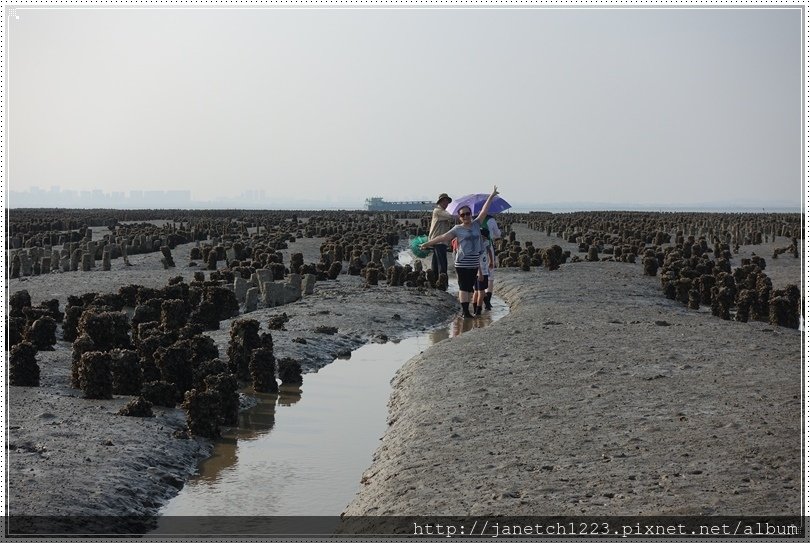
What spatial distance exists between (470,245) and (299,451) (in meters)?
7.67

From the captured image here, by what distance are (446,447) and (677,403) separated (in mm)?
2695

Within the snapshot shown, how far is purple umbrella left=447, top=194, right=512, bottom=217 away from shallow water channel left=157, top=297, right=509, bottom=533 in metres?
7.99

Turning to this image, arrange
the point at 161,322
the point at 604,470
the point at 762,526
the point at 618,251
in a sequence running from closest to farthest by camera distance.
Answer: the point at 762,526 < the point at 604,470 < the point at 161,322 < the point at 618,251

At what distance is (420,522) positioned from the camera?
7664 millimetres

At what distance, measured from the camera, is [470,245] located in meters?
18.0

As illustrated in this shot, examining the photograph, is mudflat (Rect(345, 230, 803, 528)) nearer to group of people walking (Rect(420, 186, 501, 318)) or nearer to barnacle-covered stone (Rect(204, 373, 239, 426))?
group of people walking (Rect(420, 186, 501, 318))

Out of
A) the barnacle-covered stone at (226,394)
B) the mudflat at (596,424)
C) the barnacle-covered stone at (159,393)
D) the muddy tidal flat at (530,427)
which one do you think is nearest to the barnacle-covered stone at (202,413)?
the muddy tidal flat at (530,427)

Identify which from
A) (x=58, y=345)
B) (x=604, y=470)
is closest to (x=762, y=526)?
(x=604, y=470)

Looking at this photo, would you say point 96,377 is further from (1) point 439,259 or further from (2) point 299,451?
(1) point 439,259

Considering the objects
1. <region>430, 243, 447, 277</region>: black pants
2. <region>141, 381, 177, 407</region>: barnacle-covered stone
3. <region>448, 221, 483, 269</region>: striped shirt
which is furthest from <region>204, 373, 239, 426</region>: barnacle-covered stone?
<region>430, 243, 447, 277</region>: black pants

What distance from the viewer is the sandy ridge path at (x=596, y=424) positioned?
789 centimetres

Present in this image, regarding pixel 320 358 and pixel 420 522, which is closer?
pixel 420 522

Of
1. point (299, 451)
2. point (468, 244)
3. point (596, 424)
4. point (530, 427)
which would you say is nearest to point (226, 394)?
point (299, 451)

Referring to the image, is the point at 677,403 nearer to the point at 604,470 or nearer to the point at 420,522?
the point at 604,470
